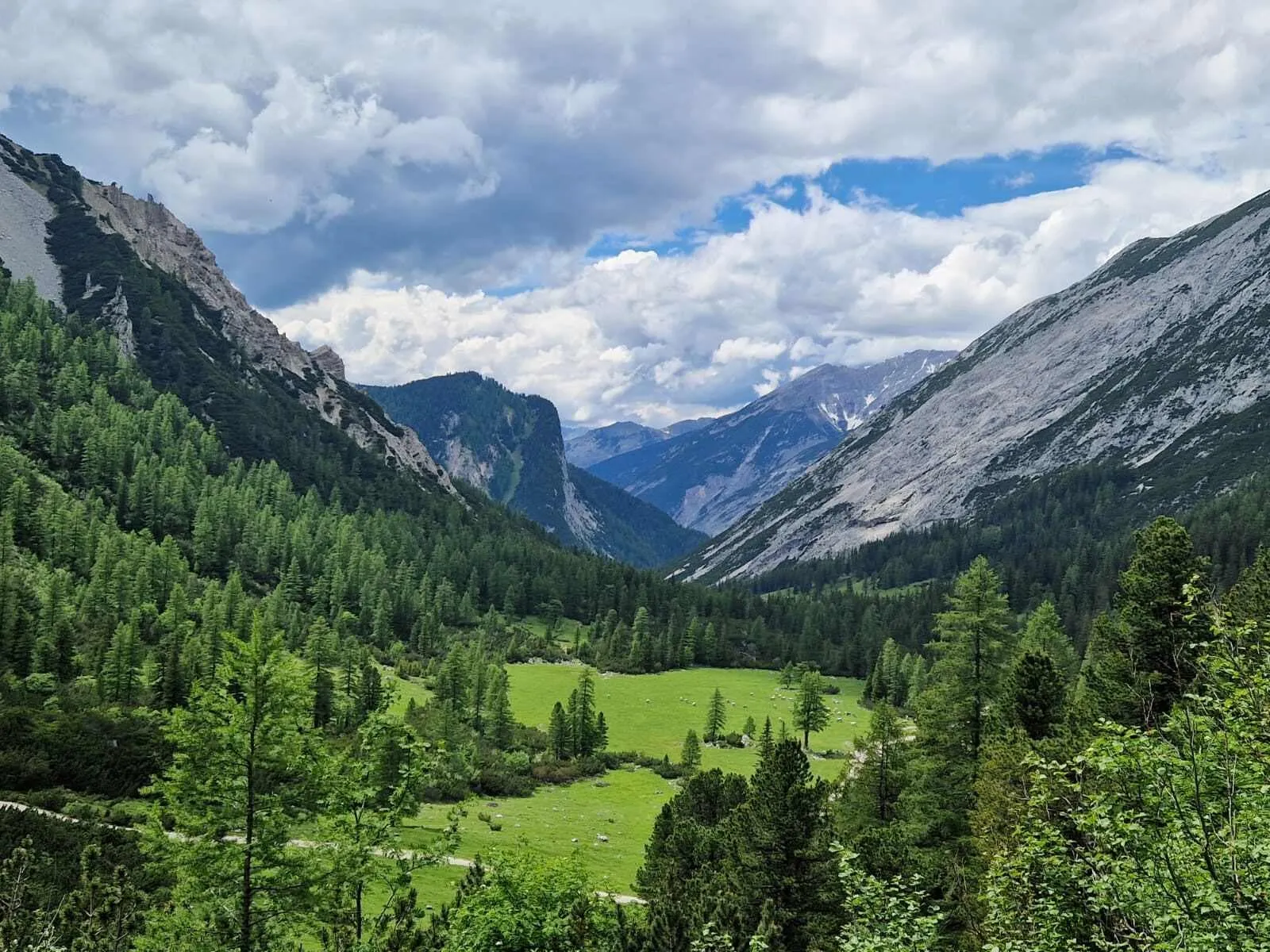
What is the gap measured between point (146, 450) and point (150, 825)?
184 m

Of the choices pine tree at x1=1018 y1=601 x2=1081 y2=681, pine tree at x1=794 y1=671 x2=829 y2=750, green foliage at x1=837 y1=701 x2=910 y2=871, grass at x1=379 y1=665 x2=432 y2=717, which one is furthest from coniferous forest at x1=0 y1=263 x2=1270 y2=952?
pine tree at x1=794 y1=671 x2=829 y2=750

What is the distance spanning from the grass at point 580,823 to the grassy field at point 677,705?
17695mm

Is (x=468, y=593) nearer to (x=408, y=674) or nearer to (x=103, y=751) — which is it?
(x=408, y=674)

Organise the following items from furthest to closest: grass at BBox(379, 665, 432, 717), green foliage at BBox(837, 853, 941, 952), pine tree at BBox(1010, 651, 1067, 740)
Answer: grass at BBox(379, 665, 432, 717) → pine tree at BBox(1010, 651, 1067, 740) → green foliage at BBox(837, 853, 941, 952)

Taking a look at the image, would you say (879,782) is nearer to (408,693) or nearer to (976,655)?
(976,655)

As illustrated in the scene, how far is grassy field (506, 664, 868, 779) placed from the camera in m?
102

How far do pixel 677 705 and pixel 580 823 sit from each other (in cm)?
6621

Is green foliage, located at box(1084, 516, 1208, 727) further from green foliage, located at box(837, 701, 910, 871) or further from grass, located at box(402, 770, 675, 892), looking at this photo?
grass, located at box(402, 770, 675, 892)

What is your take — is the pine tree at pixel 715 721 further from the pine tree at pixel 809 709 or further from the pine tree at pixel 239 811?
the pine tree at pixel 239 811

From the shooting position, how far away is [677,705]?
125688 millimetres

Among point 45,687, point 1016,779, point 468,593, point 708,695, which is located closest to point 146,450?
point 468,593

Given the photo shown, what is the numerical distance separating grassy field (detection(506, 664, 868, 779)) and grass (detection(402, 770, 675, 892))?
17.7 meters

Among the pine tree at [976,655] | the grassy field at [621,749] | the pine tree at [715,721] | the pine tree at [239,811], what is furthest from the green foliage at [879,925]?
the pine tree at [715,721]

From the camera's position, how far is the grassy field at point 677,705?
102125mm
